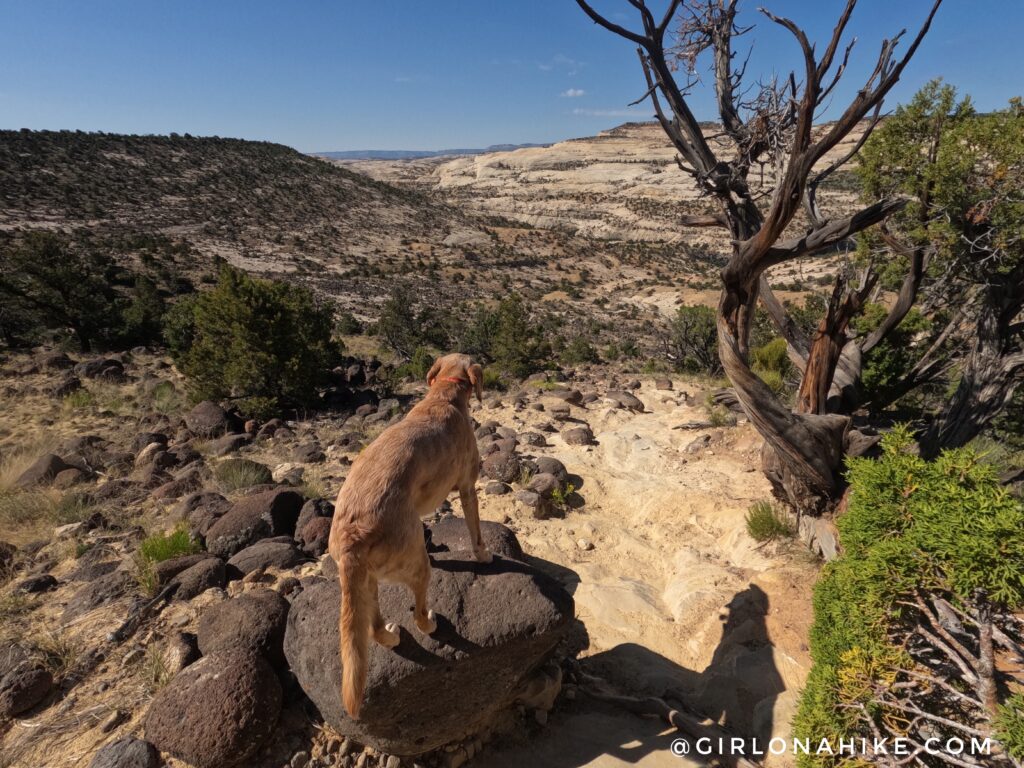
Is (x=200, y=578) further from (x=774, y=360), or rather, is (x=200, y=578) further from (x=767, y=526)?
(x=774, y=360)

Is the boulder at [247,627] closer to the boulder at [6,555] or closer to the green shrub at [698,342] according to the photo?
the boulder at [6,555]

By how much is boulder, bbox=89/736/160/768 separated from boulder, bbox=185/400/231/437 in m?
7.24

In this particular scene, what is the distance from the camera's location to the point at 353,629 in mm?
2467

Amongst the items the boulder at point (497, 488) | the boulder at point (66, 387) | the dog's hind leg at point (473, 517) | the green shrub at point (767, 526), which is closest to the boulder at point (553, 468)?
the boulder at point (497, 488)

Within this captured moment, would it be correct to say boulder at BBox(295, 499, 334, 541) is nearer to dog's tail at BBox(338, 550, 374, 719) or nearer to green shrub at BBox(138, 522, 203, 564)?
green shrub at BBox(138, 522, 203, 564)

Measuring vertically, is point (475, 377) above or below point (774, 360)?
above

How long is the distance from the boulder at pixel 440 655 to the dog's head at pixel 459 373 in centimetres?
147

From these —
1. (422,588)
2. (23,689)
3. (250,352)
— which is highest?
(250,352)

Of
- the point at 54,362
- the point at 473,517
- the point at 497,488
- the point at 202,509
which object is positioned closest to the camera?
the point at 473,517

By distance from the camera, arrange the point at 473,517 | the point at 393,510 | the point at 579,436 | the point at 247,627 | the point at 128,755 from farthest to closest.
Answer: the point at 579,436 → the point at 473,517 → the point at 247,627 → the point at 128,755 → the point at 393,510

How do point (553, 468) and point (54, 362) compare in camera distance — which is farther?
point (54, 362)

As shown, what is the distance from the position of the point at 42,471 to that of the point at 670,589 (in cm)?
885

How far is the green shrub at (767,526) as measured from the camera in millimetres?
5512

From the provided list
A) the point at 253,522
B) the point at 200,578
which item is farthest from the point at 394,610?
the point at 253,522
